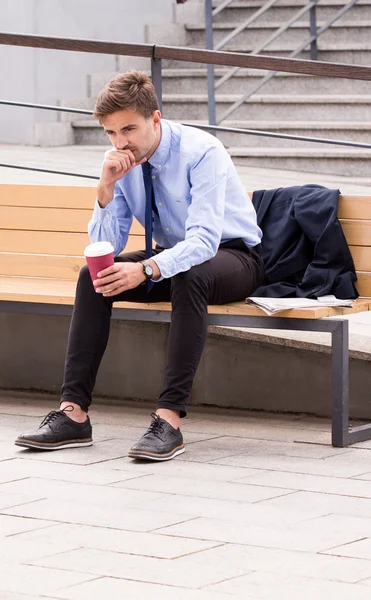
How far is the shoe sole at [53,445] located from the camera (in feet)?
12.6

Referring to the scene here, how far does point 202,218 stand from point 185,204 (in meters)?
0.16

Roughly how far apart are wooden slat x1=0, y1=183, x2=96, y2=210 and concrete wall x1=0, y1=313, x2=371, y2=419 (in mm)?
442

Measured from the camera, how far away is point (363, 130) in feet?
27.7

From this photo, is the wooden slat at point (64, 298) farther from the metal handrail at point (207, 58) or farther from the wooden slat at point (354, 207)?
the metal handrail at point (207, 58)

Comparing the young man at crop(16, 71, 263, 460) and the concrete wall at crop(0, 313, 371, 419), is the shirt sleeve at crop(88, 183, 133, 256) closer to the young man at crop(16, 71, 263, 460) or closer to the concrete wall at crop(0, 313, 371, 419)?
the young man at crop(16, 71, 263, 460)

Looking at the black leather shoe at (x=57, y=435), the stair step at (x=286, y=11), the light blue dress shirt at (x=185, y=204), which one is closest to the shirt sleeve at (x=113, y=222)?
the light blue dress shirt at (x=185, y=204)

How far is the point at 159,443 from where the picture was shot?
373cm

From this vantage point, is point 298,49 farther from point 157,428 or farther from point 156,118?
point 157,428

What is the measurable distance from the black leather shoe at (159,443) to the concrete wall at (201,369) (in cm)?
73

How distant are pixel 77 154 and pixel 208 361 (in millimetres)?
4578

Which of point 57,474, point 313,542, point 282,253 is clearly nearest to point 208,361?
point 282,253

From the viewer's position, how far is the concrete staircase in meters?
8.45

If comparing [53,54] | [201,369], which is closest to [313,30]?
[53,54]

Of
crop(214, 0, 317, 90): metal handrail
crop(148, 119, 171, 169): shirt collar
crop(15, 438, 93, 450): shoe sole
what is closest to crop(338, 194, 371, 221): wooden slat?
crop(148, 119, 171, 169): shirt collar
